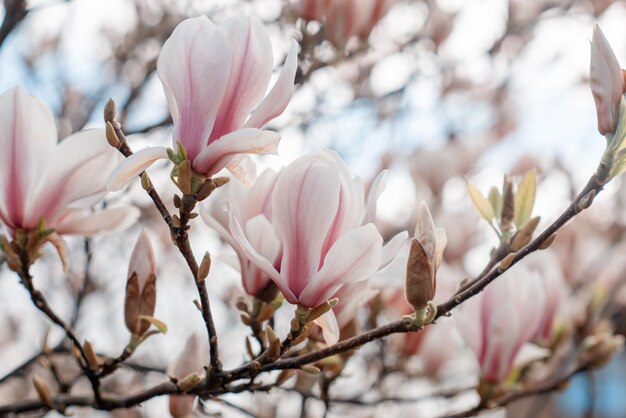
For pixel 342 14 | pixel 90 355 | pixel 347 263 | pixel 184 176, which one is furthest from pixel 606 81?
pixel 342 14

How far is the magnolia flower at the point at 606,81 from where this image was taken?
0.68 metres

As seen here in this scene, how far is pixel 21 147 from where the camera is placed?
799mm

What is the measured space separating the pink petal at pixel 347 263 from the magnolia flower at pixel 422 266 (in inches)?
1.4

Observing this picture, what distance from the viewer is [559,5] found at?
2.42 metres

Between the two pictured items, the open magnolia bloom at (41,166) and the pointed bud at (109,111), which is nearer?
the pointed bud at (109,111)

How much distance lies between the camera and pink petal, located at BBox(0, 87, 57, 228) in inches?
31.0

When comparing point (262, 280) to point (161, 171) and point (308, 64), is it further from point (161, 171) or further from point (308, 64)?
point (161, 171)

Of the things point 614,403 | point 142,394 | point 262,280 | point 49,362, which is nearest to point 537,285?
point 262,280

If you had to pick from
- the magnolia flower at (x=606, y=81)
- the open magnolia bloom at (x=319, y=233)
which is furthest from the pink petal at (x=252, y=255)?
the magnolia flower at (x=606, y=81)

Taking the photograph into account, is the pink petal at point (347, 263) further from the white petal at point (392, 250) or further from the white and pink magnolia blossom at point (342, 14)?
the white and pink magnolia blossom at point (342, 14)

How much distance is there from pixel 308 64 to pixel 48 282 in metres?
1.70

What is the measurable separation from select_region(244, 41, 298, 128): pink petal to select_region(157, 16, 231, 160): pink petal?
1.5 inches

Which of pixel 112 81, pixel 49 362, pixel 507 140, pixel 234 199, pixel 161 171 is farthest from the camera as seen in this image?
pixel 507 140

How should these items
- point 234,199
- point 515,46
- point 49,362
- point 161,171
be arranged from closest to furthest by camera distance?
point 234,199, point 49,362, point 161,171, point 515,46
